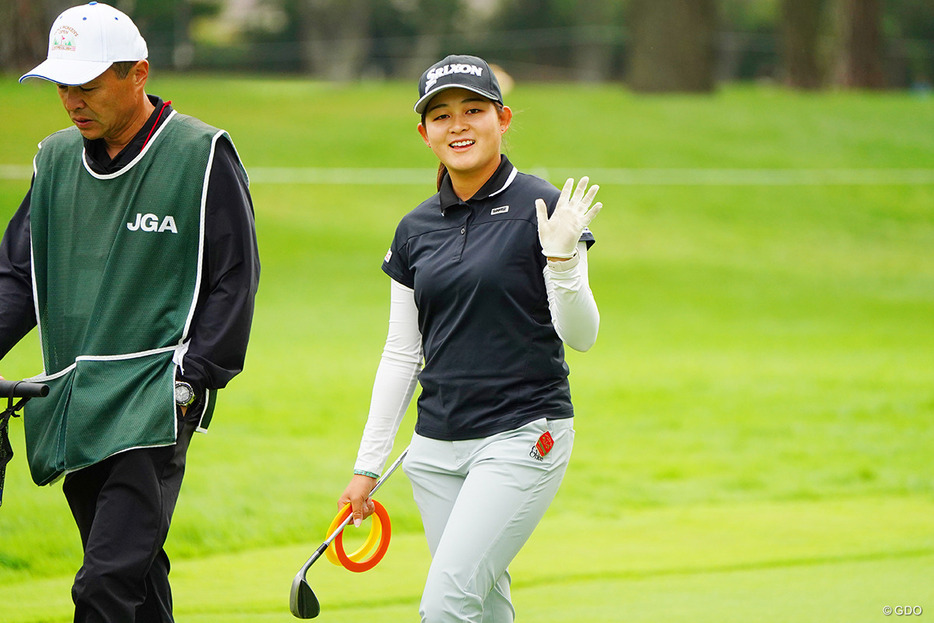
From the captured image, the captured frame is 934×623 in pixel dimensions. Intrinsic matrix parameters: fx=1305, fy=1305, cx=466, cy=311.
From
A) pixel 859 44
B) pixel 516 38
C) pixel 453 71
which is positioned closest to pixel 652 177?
pixel 859 44

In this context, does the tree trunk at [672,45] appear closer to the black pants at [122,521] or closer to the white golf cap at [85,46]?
the white golf cap at [85,46]

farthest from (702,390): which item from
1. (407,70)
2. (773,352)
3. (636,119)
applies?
(407,70)

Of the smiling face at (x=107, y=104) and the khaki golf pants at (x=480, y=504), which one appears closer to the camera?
the khaki golf pants at (x=480, y=504)

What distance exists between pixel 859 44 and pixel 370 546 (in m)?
31.3

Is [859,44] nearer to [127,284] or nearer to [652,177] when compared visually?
[652,177]

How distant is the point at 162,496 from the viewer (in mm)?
3762

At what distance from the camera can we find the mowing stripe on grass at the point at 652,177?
22594 millimetres

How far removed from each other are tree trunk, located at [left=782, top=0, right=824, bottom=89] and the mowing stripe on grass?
10.2 m

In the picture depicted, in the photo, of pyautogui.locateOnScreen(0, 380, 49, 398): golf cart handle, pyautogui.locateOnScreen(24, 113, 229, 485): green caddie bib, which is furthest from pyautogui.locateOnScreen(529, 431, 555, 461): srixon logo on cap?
pyautogui.locateOnScreen(0, 380, 49, 398): golf cart handle

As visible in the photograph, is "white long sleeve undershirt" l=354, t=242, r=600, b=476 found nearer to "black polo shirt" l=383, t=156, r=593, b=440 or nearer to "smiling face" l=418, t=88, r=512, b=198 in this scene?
"black polo shirt" l=383, t=156, r=593, b=440

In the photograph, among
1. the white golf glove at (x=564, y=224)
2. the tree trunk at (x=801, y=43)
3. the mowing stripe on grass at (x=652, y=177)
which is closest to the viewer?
the white golf glove at (x=564, y=224)

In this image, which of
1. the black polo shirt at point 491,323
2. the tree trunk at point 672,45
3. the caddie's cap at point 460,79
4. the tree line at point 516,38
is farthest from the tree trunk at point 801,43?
the black polo shirt at point 491,323

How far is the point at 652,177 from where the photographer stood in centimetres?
2289

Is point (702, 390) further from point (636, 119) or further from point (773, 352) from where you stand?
point (636, 119)
